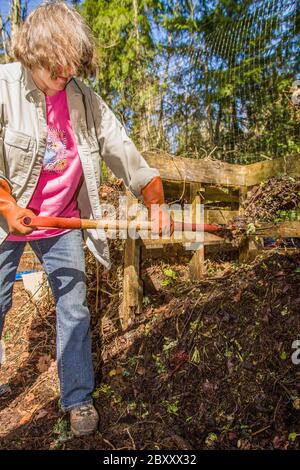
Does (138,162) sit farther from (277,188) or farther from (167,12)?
(167,12)

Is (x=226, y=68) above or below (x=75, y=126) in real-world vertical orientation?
above

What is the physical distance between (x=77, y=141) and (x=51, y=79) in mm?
331

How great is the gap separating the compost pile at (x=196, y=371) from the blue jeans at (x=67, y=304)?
10.0 inches

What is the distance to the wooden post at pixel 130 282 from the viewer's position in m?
3.00

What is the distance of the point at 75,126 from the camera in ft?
7.17

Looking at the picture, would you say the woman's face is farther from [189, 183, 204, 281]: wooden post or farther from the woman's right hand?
[189, 183, 204, 281]: wooden post

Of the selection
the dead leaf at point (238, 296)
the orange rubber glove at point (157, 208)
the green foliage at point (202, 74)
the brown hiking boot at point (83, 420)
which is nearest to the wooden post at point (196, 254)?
the dead leaf at point (238, 296)

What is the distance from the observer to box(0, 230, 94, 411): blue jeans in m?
2.20

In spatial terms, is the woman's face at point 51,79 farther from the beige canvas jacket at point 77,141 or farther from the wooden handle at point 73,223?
the wooden handle at point 73,223

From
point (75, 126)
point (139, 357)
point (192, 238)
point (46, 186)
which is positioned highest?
point (75, 126)

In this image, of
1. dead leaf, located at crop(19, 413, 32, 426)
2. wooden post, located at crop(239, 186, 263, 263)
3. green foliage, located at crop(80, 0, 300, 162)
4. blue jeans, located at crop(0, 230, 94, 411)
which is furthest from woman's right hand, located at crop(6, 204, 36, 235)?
green foliage, located at crop(80, 0, 300, 162)
